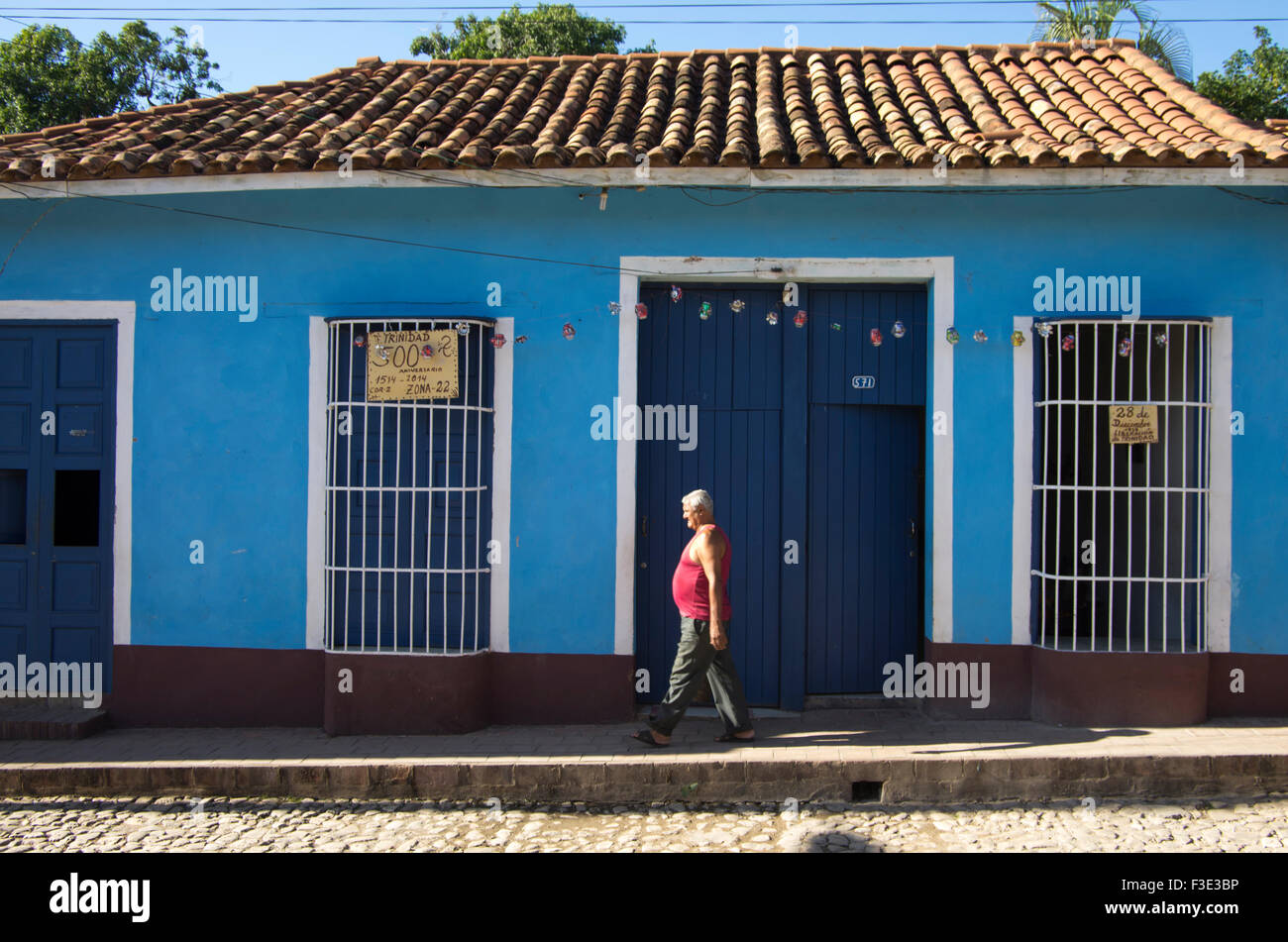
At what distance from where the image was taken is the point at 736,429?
6781 mm

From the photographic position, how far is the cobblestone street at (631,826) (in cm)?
493

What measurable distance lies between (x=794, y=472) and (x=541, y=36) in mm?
13325

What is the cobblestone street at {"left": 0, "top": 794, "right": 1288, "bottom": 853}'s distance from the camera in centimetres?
493

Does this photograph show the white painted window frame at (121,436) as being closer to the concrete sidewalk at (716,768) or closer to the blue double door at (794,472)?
the concrete sidewalk at (716,768)

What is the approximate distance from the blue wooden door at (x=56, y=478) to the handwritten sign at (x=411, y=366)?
6.04 ft

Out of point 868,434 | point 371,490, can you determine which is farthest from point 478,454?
point 868,434

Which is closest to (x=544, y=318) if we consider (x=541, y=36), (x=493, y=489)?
(x=493, y=489)

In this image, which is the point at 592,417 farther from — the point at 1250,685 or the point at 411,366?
the point at 1250,685

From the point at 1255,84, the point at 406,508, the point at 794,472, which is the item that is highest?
the point at 1255,84

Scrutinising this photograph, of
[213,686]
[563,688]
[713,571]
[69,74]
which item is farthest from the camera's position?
[69,74]

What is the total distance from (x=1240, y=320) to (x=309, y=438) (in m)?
5.91

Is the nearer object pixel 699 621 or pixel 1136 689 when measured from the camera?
pixel 699 621

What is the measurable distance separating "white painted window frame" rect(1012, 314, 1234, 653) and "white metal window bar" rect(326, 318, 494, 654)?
333cm

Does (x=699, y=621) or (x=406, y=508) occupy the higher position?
(x=406, y=508)
